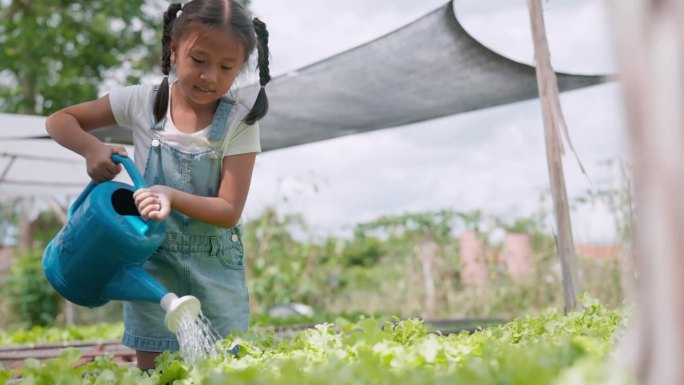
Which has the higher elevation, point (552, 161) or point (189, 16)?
point (189, 16)

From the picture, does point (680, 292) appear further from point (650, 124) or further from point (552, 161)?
point (552, 161)

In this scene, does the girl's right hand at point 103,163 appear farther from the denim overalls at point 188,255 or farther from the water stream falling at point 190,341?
the water stream falling at point 190,341

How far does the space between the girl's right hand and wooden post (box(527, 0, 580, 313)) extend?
1.60m

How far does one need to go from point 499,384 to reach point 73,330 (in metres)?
4.47

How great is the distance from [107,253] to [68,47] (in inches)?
420

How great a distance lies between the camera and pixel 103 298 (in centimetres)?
183

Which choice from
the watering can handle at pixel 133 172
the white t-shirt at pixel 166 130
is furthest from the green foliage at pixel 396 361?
the white t-shirt at pixel 166 130

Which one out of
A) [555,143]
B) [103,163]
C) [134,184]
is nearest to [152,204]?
[134,184]

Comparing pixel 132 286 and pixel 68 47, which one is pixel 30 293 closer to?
pixel 68 47

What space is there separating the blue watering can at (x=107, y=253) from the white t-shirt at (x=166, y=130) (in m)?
0.28

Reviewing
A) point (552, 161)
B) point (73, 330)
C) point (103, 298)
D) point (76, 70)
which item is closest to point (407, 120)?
point (552, 161)

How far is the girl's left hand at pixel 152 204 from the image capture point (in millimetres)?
1691

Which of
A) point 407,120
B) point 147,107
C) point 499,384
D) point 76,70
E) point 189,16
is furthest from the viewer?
point 76,70

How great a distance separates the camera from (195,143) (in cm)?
212
